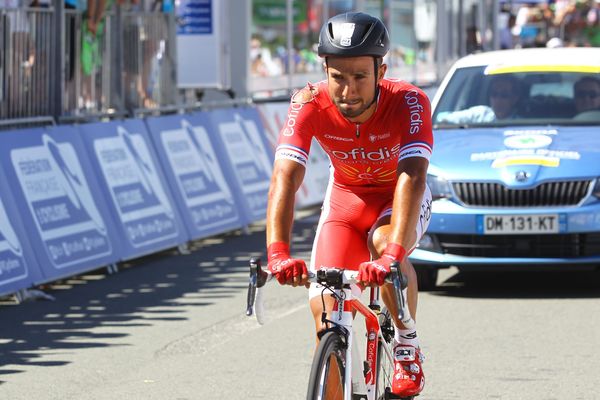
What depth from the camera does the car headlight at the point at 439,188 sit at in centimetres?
1052

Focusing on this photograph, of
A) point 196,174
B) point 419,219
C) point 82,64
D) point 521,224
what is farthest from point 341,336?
point 82,64

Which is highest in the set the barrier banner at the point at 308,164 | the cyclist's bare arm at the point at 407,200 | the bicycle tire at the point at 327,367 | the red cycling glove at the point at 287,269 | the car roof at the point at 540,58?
the cyclist's bare arm at the point at 407,200

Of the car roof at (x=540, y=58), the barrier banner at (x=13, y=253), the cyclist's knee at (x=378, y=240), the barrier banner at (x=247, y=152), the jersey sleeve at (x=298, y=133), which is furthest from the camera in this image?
the barrier banner at (x=247, y=152)

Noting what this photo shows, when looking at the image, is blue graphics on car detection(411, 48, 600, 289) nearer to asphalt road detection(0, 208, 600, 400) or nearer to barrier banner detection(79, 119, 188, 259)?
asphalt road detection(0, 208, 600, 400)

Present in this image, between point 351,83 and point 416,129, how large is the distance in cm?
39

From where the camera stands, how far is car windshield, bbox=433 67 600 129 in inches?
Answer: 460

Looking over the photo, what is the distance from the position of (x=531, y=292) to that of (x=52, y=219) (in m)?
3.69

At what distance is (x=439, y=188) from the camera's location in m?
10.6

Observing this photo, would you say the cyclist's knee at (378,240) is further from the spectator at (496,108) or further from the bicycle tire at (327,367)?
the spectator at (496,108)

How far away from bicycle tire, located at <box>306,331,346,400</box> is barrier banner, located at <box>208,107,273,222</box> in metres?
9.92

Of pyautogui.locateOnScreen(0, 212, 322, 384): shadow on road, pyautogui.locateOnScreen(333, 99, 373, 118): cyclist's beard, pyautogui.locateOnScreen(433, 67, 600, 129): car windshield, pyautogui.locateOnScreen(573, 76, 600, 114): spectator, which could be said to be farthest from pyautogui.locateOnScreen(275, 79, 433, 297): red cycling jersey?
pyautogui.locateOnScreen(573, 76, 600, 114): spectator

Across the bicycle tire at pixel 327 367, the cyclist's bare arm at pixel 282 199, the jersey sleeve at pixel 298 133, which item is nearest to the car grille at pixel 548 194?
the jersey sleeve at pixel 298 133

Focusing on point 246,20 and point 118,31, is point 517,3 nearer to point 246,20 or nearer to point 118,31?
point 246,20

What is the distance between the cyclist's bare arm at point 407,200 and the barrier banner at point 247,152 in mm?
9542
